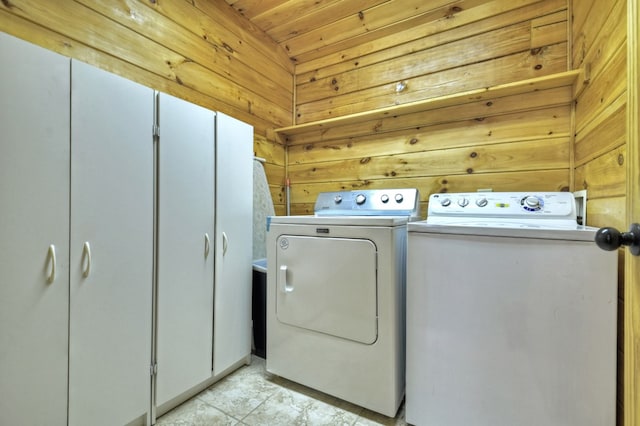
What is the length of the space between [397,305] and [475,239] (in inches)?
19.6

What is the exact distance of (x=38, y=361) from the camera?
40.5 inches

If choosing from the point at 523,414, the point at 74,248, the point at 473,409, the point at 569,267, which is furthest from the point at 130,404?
the point at 569,267

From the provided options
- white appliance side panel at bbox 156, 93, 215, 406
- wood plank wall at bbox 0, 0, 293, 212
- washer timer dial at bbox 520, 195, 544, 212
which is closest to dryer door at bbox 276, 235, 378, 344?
white appliance side panel at bbox 156, 93, 215, 406

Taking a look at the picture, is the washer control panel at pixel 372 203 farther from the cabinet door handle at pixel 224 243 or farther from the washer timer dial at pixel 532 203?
the cabinet door handle at pixel 224 243

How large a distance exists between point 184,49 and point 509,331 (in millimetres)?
2360

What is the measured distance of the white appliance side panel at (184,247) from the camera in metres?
1.41

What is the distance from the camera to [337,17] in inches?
89.0

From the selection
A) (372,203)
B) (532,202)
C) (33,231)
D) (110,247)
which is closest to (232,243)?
(110,247)

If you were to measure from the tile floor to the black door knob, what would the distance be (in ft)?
4.15

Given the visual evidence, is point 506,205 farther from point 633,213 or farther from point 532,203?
point 633,213

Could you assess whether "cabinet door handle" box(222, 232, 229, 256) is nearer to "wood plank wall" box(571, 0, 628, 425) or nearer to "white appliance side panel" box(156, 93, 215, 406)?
"white appliance side panel" box(156, 93, 215, 406)

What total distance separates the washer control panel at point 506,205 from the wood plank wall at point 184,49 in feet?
4.78

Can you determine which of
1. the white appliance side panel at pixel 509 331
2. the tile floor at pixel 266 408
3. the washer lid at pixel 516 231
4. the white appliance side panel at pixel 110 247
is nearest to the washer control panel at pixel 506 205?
the washer lid at pixel 516 231

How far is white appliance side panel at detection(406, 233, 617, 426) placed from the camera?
103cm
